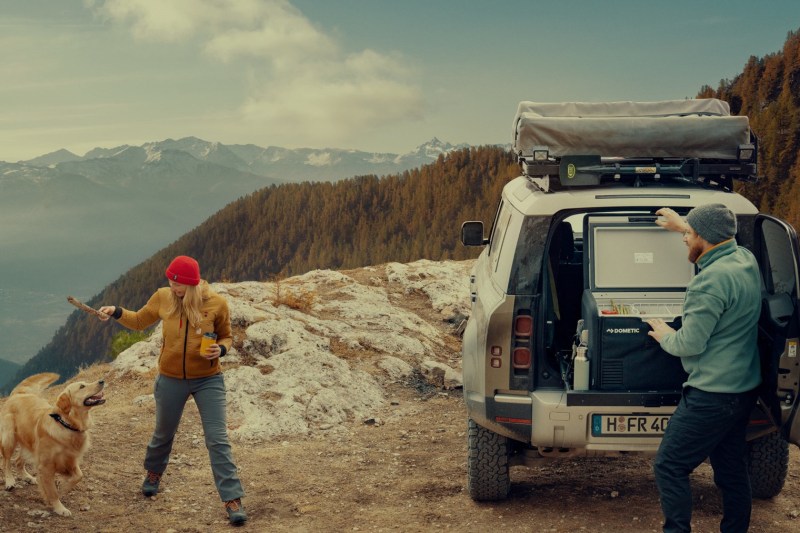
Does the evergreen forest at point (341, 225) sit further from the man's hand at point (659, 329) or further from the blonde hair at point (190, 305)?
the man's hand at point (659, 329)

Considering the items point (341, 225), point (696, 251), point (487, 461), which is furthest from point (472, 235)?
point (341, 225)

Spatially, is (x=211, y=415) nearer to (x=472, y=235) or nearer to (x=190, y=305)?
(x=190, y=305)

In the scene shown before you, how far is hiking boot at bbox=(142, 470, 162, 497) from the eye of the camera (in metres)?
6.99

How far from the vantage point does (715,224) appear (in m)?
4.67

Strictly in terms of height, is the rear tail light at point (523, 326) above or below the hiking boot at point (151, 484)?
above

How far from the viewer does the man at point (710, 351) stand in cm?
458

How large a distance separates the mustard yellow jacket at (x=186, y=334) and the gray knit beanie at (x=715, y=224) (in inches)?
144

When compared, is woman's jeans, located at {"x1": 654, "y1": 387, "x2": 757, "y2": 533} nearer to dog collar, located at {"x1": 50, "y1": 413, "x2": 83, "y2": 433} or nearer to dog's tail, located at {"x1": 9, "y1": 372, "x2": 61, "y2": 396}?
dog collar, located at {"x1": 50, "y1": 413, "x2": 83, "y2": 433}

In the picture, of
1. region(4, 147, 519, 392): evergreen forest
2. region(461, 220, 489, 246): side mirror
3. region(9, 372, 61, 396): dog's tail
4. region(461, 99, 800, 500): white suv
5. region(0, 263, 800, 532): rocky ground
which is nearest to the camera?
region(461, 99, 800, 500): white suv

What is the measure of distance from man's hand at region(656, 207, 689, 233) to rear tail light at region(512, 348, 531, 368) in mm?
1260

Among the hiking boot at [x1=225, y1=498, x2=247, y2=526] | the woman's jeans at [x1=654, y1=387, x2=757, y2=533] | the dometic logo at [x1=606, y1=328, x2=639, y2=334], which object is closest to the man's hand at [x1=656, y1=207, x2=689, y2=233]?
the dometic logo at [x1=606, y1=328, x2=639, y2=334]

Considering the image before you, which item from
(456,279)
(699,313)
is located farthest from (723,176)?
(456,279)

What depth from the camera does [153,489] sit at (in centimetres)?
701

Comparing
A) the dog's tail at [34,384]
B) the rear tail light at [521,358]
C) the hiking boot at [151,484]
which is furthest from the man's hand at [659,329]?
the dog's tail at [34,384]
